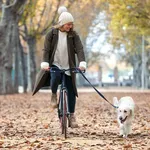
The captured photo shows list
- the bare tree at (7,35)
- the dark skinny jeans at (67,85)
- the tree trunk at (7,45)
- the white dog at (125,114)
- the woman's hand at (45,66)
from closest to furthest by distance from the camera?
the white dog at (125,114) < the woman's hand at (45,66) < the dark skinny jeans at (67,85) < the bare tree at (7,35) < the tree trunk at (7,45)

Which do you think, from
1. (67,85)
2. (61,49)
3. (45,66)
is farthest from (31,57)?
(45,66)

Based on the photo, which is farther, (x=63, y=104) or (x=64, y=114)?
(x=63, y=104)

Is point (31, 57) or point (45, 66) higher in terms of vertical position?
point (31, 57)

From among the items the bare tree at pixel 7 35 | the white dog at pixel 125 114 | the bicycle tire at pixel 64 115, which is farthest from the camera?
the bare tree at pixel 7 35

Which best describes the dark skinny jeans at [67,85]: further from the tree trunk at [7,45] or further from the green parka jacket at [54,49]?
the tree trunk at [7,45]

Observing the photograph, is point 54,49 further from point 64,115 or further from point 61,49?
point 64,115

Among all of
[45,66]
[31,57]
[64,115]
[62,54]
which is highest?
[31,57]

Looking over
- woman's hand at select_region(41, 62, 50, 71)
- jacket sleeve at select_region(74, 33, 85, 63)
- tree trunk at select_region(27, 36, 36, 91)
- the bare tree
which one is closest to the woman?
jacket sleeve at select_region(74, 33, 85, 63)

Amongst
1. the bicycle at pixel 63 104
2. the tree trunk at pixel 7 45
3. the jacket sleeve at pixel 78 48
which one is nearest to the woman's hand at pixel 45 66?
the bicycle at pixel 63 104

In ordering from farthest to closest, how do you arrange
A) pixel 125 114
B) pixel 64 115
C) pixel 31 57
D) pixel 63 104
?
pixel 31 57
pixel 63 104
pixel 64 115
pixel 125 114

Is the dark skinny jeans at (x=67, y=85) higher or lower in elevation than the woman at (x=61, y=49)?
lower

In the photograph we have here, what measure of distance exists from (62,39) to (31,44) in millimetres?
34441

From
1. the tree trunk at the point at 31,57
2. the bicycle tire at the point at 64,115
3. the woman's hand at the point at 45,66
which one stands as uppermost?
the tree trunk at the point at 31,57

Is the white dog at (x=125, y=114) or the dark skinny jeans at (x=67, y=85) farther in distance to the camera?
the dark skinny jeans at (x=67, y=85)
